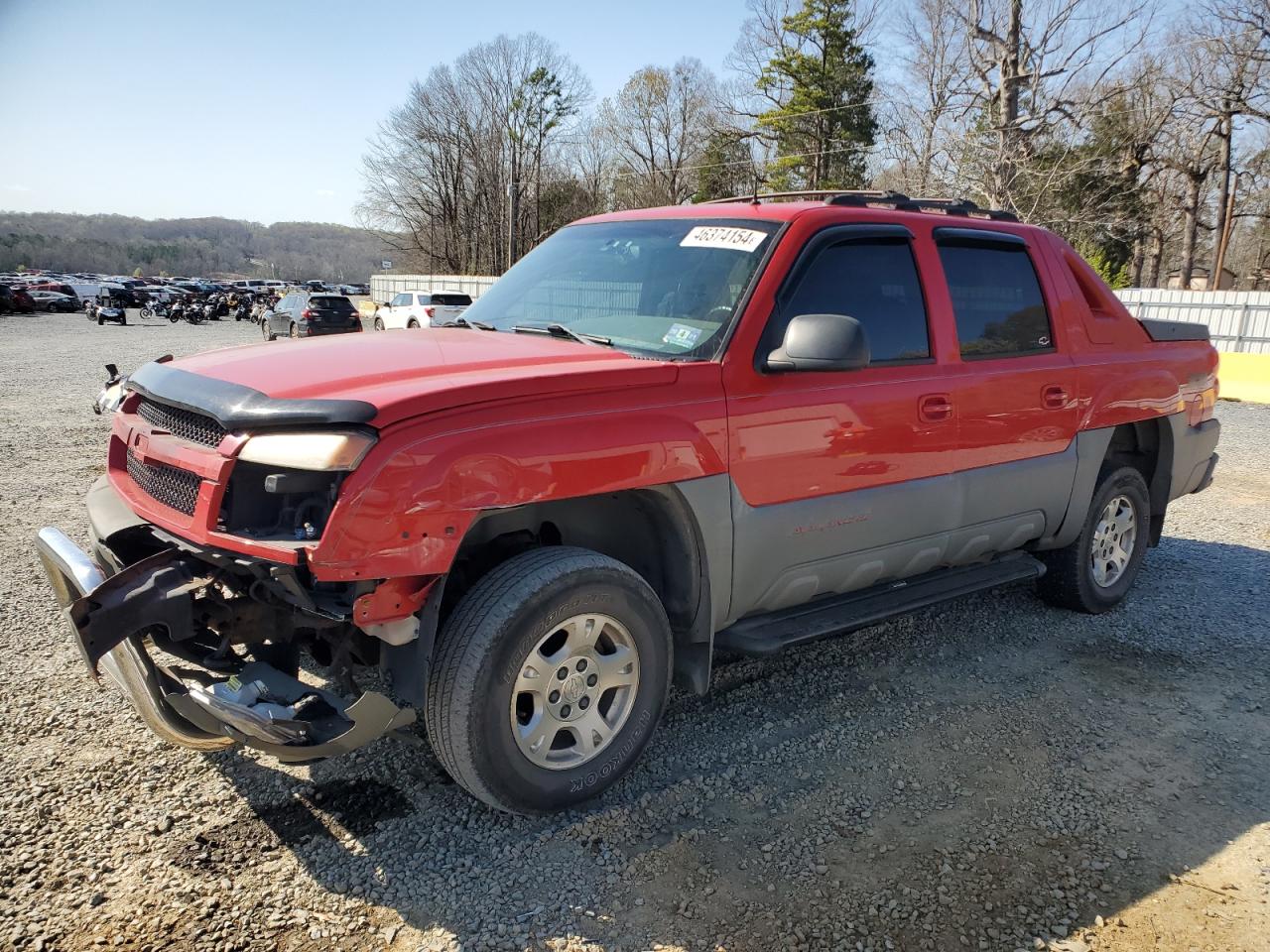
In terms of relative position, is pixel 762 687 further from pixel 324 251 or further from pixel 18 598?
pixel 324 251

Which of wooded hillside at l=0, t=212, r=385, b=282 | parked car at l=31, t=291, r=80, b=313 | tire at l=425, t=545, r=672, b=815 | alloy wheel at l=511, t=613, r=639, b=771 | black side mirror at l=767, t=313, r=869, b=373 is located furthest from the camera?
wooded hillside at l=0, t=212, r=385, b=282

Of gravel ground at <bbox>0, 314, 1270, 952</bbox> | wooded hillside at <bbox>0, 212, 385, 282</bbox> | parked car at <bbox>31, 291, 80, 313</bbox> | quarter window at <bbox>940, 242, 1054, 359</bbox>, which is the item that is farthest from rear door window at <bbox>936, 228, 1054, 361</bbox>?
wooded hillside at <bbox>0, 212, 385, 282</bbox>

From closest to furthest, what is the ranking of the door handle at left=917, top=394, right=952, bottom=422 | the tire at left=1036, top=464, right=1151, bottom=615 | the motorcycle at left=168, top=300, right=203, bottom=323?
the door handle at left=917, top=394, right=952, bottom=422, the tire at left=1036, top=464, right=1151, bottom=615, the motorcycle at left=168, top=300, right=203, bottom=323

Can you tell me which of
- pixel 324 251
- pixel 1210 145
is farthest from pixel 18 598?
pixel 324 251

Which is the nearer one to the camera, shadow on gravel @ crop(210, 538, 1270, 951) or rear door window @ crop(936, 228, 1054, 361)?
shadow on gravel @ crop(210, 538, 1270, 951)

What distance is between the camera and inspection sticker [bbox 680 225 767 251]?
360 centimetres

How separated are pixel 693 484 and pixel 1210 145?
160 ft

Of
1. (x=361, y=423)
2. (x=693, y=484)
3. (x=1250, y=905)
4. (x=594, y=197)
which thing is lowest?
(x=1250, y=905)

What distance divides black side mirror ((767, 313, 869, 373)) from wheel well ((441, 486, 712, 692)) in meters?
0.66

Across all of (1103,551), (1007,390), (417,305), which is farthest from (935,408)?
(417,305)

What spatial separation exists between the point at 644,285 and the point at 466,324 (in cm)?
90

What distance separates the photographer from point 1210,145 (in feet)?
136

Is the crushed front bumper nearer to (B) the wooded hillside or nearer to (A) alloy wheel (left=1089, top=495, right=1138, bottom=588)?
(A) alloy wheel (left=1089, top=495, right=1138, bottom=588)

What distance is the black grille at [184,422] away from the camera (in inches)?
110
